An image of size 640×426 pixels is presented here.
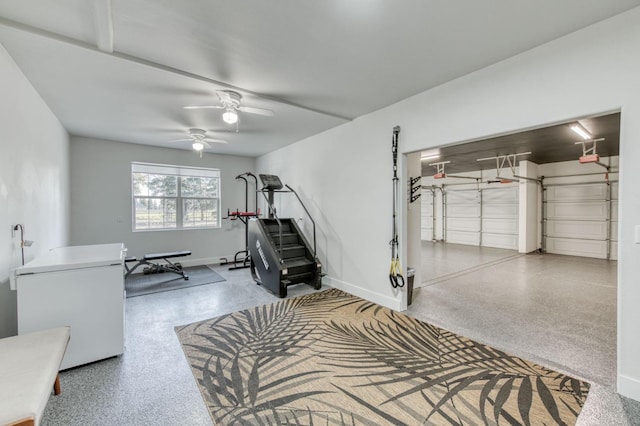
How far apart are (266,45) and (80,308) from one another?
288 centimetres

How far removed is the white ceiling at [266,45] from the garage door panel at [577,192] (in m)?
8.05

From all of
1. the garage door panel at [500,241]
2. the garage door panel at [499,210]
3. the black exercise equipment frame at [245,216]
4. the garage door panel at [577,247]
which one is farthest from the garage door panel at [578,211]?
the black exercise equipment frame at [245,216]

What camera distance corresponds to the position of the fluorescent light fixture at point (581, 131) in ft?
14.6

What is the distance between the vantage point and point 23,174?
2.72m

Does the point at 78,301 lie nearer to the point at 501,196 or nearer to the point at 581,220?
the point at 501,196

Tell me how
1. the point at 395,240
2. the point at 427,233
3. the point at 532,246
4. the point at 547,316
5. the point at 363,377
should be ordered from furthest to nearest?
the point at 427,233 → the point at 532,246 → the point at 395,240 → the point at 547,316 → the point at 363,377

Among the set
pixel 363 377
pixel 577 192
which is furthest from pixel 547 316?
pixel 577 192

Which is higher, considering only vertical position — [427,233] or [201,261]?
[427,233]

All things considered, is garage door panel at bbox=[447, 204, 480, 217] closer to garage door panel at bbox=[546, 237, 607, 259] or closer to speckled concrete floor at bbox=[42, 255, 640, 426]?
garage door panel at bbox=[546, 237, 607, 259]

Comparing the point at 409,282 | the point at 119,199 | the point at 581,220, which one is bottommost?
the point at 409,282

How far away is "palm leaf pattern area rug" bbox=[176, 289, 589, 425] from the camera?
185cm

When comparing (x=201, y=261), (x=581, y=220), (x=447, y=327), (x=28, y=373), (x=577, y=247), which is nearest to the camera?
(x=28, y=373)

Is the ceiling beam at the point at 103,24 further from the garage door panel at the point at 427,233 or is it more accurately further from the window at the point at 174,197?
the garage door panel at the point at 427,233

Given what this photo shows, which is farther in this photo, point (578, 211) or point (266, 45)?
point (578, 211)
